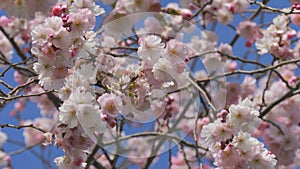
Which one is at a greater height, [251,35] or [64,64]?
[251,35]

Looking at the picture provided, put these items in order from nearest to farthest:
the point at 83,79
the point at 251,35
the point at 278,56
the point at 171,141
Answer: the point at 83,79 → the point at 171,141 → the point at 278,56 → the point at 251,35

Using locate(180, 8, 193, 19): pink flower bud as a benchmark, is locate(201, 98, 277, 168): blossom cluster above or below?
below

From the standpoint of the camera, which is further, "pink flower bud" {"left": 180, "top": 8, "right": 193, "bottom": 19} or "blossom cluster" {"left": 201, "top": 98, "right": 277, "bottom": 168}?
"pink flower bud" {"left": 180, "top": 8, "right": 193, "bottom": 19}

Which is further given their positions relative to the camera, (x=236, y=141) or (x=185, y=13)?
(x=185, y=13)

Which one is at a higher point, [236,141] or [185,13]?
[185,13]

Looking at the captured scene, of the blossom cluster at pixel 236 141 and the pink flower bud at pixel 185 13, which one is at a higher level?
the pink flower bud at pixel 185 13

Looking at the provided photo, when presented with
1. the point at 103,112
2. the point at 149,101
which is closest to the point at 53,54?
the point at 103,112

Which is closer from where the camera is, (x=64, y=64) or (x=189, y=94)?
(x=64, y=64)

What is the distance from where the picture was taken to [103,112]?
1820mm

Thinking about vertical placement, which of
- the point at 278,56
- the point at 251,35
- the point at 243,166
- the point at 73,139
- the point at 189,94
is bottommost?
the point at 73,139

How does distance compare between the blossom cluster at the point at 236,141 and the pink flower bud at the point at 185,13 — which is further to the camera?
the pink flower bud at the point at 185,13

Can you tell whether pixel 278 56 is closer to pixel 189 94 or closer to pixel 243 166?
pixel 189 94

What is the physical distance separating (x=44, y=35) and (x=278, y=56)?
1.85 meters

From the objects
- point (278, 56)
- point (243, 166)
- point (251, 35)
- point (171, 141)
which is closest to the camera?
point (243, 166)
